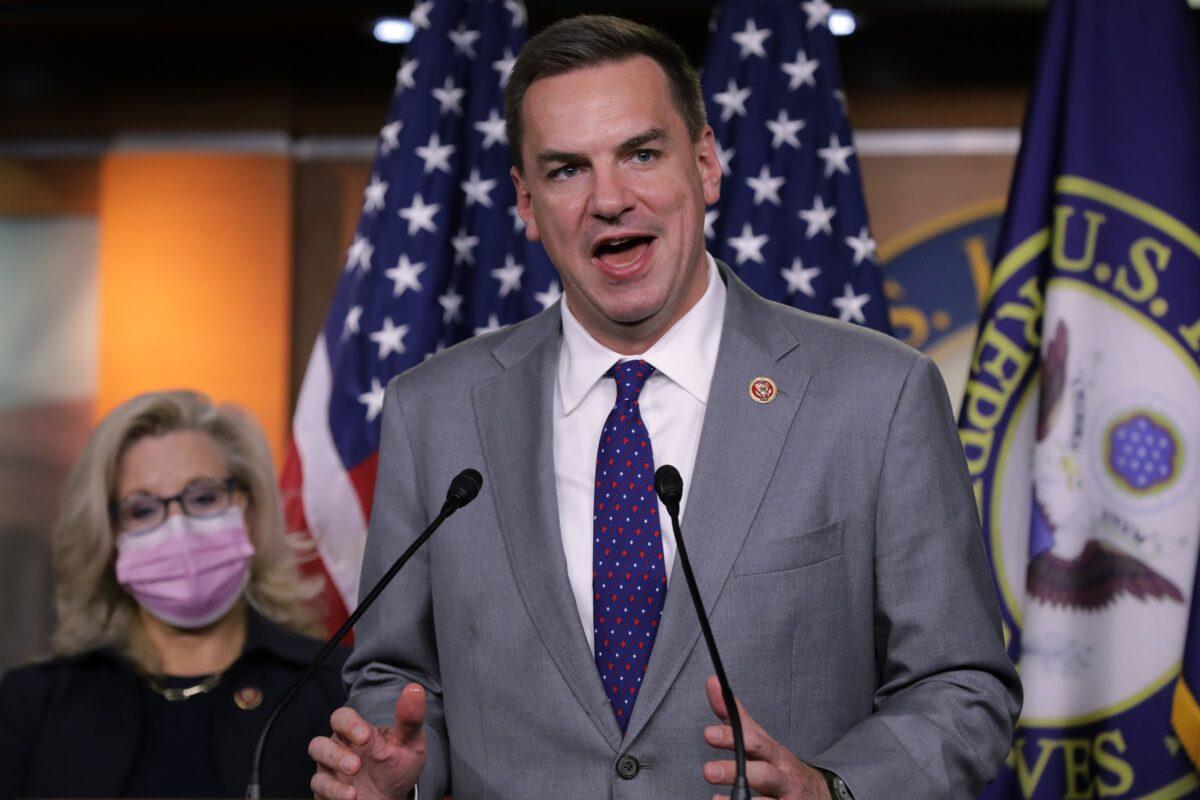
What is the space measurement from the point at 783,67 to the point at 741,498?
199 cm

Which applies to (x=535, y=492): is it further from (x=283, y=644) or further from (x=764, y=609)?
(x=283, y=644)

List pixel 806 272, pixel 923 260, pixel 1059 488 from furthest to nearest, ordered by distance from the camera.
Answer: pixel 923 260 < pixel 806 272 < pixel 1059 488

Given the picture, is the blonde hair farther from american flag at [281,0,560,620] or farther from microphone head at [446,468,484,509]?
microphone head at [446,468,484,509]

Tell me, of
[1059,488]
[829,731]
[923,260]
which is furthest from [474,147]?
[829,731]

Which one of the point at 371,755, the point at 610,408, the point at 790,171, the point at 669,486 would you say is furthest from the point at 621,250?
the point at 790,171

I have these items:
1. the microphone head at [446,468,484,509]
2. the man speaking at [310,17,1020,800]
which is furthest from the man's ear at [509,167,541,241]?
the microphone head at [446,468,484,509]

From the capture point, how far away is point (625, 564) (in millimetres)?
1916

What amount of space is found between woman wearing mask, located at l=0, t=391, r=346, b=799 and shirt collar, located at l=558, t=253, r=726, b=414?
4.11 ft

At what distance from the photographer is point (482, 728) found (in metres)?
1.94

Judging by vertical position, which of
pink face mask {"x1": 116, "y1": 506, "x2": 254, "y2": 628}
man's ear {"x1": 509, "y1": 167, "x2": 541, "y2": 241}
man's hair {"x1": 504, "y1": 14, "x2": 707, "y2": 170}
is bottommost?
pink face mask {"x1": 116, "y1": 506, "x2": 254, "y2": 628}

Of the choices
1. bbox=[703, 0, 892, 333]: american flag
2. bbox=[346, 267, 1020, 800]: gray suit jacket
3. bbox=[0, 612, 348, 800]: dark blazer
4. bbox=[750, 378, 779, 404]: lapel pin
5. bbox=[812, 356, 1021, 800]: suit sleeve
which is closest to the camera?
bbox=[812, 356, 1021, 800]: suit sleeve

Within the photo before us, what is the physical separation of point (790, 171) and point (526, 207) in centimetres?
151

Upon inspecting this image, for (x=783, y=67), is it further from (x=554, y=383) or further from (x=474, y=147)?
(x=554, y=383)

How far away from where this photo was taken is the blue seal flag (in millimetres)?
3197
